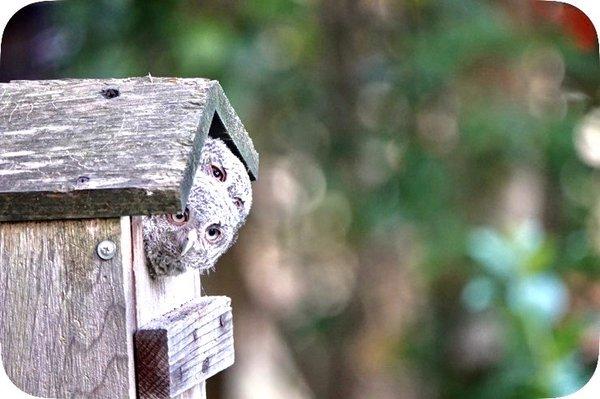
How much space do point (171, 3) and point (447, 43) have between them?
887 millimetres

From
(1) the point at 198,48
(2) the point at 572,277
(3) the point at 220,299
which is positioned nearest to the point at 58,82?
(3) the point at 220,299

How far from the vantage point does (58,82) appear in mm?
1354

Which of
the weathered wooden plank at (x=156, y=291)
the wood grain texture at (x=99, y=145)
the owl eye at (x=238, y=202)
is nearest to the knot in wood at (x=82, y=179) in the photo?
the wood grain texture at (x=99, y=145)

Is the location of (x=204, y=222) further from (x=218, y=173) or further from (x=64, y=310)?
(x=64, y=310)

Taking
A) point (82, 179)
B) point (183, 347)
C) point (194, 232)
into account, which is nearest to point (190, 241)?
point (194, 232)

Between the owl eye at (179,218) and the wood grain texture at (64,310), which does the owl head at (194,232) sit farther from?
the wood grain texture at (64,310)

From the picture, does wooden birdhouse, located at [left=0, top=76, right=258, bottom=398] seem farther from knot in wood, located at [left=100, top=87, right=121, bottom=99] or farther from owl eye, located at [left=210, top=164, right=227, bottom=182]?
owl eye, located at [left=210, top=164, right=227, bottom=182]

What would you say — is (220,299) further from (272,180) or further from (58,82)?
(272,180)

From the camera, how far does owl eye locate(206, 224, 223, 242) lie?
143 cm

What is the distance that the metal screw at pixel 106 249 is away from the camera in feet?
3.93

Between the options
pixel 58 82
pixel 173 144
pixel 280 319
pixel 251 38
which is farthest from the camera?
pixel 280 319

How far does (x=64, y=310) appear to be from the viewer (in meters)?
1.21

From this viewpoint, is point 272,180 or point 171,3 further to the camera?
point 272,180

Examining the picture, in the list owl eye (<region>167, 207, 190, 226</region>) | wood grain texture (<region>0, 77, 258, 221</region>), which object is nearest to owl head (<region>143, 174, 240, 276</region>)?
owl eye (<region>167, 207, 190, 226</region>)
